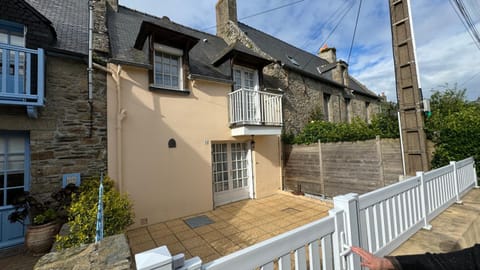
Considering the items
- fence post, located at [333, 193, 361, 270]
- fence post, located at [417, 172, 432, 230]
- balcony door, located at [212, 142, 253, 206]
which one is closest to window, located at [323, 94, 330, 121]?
balcony door, located at [212, 142, 253, 206]

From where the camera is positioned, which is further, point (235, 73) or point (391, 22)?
point (235, 73)

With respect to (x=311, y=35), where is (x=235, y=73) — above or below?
below

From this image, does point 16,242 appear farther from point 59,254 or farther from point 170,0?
point 170,0

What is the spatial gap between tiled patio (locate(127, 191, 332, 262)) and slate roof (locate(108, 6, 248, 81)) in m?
4.54

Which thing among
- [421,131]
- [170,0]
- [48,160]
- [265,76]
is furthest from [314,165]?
[170,0]

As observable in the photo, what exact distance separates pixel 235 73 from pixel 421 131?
617 centimetres

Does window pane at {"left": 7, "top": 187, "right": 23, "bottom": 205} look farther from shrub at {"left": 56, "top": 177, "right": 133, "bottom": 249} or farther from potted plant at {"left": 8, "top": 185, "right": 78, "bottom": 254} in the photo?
shrub at {"left": 56, "top": 177, "right": 133, "bottom": 249}

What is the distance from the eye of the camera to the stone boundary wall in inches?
225

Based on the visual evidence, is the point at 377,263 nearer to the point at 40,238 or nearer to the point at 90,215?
the point at 90,215

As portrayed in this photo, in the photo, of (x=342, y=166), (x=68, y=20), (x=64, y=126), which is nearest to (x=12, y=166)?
(x=64, y=126)

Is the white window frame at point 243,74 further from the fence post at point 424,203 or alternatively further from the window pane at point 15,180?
the window pane at point 15,180

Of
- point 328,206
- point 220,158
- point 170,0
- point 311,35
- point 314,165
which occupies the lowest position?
point 328,206

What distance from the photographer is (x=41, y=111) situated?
425 cm

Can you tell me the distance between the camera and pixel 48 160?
168 inches
